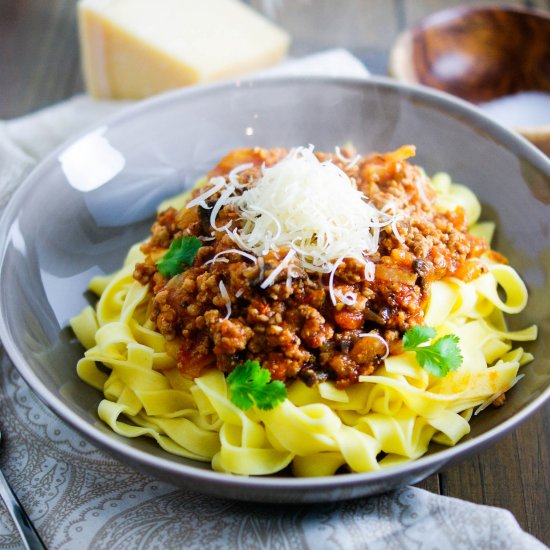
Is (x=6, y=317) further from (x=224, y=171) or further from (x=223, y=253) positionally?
(x=224, y=171)

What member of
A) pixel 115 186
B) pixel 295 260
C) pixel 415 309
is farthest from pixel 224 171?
pixel 415 309

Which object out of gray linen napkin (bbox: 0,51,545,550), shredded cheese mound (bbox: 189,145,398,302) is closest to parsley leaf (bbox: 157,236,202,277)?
shredded cheese mound (bbox: 189,145,398,302)

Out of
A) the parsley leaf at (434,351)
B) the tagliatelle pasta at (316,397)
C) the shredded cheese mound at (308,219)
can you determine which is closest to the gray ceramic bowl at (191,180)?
the tagliatelle pasta at (316,397)

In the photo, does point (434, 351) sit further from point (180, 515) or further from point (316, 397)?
point (180, 515)

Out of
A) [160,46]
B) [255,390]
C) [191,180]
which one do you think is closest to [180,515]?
[255,390]

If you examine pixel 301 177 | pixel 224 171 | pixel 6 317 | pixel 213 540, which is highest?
pixel 301 177
